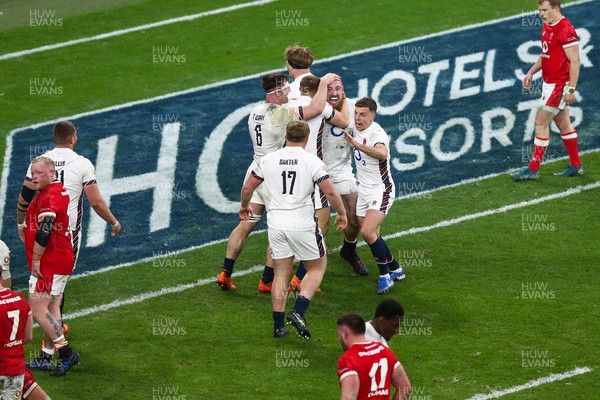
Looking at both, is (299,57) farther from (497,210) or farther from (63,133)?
(497,210)

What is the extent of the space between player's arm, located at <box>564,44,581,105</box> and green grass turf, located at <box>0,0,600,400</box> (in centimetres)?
115

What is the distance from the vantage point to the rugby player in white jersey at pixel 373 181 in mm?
11672

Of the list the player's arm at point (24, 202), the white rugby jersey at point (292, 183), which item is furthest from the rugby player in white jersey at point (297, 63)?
the player's arm at point (24, 202)

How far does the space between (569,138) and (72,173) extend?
6780 mm

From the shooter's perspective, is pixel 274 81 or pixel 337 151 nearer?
pixel 274 81

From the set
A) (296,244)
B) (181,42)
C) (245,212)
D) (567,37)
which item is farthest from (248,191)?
(181,42)

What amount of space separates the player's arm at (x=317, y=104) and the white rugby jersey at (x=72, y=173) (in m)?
2.29

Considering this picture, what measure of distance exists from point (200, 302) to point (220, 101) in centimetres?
504

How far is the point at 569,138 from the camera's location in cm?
1444

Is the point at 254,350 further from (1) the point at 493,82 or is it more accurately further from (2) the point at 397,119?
(1) the point at 493,82

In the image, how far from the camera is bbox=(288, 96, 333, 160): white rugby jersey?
11.6 m

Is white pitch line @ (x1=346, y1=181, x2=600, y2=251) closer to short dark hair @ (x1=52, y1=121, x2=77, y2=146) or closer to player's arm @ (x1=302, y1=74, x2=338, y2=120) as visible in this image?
player's arm @ (x1=302, y1=74, x2=338, y2=120)

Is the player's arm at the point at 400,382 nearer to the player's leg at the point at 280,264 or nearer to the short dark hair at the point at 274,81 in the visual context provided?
the player's leg at the point at 280,264

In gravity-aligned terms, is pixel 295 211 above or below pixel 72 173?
below
